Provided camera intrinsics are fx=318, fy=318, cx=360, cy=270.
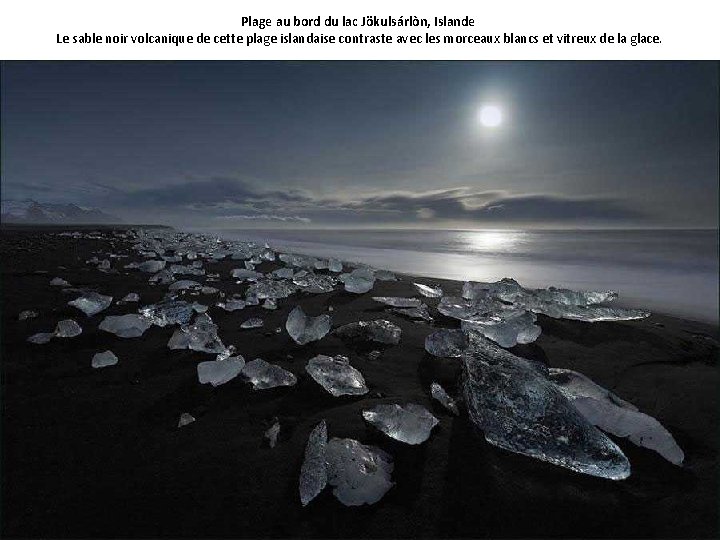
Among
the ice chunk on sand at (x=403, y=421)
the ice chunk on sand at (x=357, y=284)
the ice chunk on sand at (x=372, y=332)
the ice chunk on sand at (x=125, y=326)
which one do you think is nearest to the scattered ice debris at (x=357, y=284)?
the ice chunk on sand at (x=357, y=284)

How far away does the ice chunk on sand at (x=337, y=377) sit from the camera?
1.92m

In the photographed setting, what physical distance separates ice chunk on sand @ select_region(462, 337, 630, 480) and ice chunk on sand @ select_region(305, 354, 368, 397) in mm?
637

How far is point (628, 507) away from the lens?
126 cm

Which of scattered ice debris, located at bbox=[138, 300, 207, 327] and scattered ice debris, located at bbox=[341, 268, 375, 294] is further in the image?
scattered ice debris, located at bbox=[341, 268, 375, 294]

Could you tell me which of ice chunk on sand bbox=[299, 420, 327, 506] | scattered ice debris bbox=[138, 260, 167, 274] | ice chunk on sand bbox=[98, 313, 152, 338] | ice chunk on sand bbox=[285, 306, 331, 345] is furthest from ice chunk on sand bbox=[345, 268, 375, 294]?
scattered ice debris bbox=[138, 260, 167, 274]

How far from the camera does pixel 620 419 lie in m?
1.61

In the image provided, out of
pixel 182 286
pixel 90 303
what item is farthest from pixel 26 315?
pixel 182 286

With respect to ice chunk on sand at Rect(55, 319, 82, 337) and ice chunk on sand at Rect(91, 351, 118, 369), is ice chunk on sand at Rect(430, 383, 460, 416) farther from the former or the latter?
ice chunk on sand at Rect(55, 319, 82, 337)

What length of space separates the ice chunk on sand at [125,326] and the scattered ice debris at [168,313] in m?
0.14

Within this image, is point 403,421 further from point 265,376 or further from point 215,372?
point 215,372

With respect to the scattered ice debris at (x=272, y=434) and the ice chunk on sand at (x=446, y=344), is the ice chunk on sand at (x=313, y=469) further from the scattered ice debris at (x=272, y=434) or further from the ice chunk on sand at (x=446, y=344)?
the ice chunk on sand at (x=446, y=344)

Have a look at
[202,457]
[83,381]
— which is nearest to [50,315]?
[83,381]

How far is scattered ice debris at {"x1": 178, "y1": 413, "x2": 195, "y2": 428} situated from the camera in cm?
163
